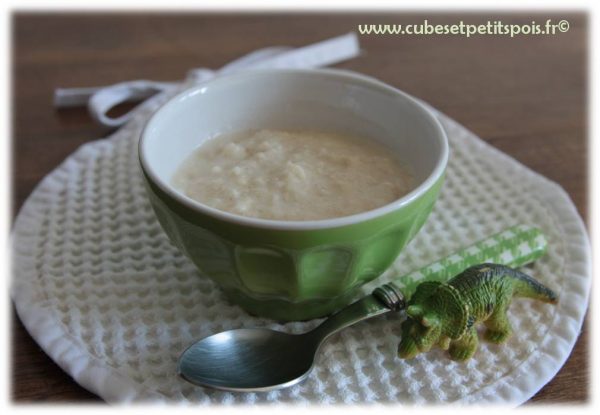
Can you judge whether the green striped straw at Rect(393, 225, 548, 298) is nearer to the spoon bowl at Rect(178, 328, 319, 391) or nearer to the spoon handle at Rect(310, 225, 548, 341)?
the spoon handle at Rect(310, 225, 548, 341)

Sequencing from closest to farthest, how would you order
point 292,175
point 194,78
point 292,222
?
point 292,222, point 292,175, point 194,78

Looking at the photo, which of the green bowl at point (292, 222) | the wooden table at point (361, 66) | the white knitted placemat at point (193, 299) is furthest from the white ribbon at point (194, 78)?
the green bowl at point (292, 222)

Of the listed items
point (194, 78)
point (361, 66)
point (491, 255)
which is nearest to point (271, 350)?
point (491, 255)

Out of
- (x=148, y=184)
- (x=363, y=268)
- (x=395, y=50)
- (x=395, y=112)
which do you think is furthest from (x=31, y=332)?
(x=395, y=50)

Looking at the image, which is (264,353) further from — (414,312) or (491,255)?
(491,255)

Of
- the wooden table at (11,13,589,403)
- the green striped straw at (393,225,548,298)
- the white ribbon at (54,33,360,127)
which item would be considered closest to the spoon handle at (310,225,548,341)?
the green striped straw at (393,225,548,298)

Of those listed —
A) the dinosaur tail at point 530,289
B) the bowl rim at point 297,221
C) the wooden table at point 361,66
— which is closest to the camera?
the bowl rim at point 297,221

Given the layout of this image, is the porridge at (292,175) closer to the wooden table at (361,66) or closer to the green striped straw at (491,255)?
the green striped straw at (491,255)
